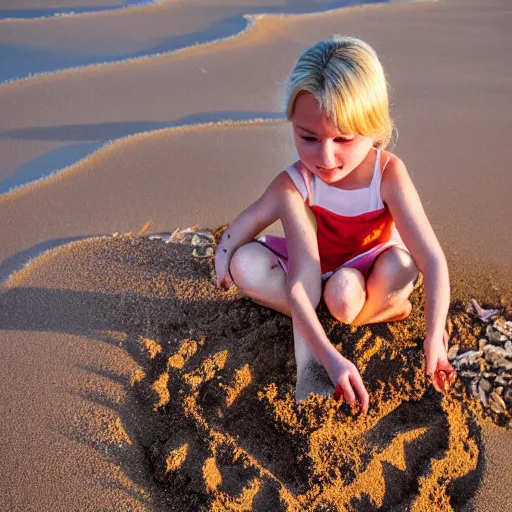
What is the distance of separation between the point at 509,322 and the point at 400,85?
2.26 m

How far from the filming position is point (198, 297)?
2.62m

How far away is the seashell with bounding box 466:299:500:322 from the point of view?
2494 mm

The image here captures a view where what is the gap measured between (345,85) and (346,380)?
896 millimetres

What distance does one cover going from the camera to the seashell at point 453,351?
7.65 feet

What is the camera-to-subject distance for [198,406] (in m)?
2.18

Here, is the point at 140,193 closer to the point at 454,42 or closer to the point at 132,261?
the point at 132,261

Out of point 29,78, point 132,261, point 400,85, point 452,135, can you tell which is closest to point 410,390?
point 132,261

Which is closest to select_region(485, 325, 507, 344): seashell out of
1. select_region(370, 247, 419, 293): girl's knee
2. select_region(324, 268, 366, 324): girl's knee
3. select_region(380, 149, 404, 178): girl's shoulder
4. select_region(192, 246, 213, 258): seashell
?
select_region(370, 247, 419, 293): girl's knee

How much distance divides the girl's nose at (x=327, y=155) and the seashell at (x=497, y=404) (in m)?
0.93

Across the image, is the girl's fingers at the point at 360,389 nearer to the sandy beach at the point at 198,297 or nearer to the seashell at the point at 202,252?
the sandy beach at the point at 198,297

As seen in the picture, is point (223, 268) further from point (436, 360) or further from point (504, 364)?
point (504, 364)

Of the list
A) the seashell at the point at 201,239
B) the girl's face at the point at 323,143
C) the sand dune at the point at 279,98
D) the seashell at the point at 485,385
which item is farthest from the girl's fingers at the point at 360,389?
the seashell at the point at 201,239

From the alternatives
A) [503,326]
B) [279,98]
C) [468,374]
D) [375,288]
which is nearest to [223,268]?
[375,288]

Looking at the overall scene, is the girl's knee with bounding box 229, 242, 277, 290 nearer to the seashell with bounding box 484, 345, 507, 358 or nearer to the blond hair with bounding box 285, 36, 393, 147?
the blond hair with bounding box 285, 36, 393, 147
